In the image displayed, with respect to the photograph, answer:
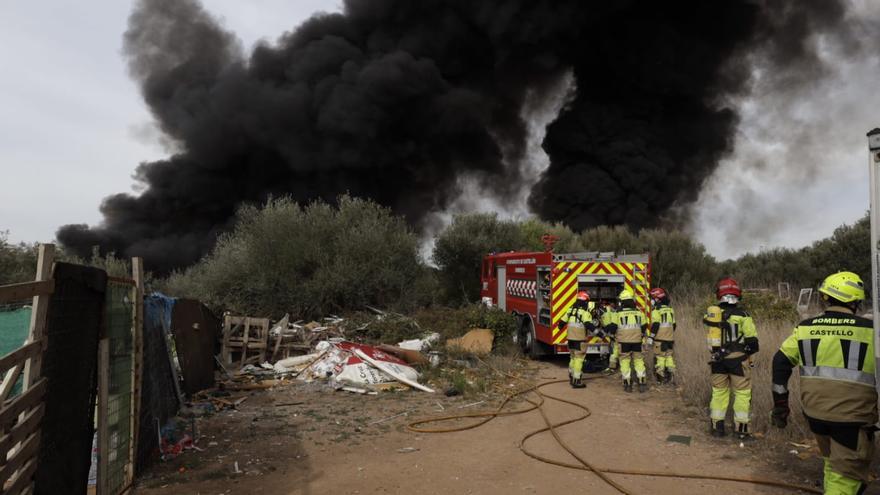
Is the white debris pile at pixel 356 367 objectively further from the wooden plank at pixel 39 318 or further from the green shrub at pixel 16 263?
the green shrub at pixel 16 263

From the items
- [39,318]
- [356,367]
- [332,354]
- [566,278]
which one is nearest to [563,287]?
[566,278]

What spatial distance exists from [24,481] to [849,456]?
445 centimetres

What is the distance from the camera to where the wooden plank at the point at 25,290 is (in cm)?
256

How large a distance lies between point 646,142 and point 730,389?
24249 mm

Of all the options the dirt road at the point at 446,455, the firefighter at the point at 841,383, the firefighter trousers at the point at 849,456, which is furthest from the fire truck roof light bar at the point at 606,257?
the firefighter trousers at the point at 849,456

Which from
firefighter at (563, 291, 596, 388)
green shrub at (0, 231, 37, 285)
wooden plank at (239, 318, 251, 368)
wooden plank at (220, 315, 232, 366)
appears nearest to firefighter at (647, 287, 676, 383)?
firefighter at (563, 291, 596, 388)

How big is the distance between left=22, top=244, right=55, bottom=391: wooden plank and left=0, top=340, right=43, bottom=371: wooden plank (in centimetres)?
3

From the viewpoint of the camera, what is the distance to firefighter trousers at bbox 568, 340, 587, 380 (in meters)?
9.06

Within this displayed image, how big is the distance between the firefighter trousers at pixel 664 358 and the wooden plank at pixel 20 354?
794 centimetres

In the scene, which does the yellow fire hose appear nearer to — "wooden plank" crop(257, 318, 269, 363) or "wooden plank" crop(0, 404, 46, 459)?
"wooden plank" crop(0, 404, 46, 459)

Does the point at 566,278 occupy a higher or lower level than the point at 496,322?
higher

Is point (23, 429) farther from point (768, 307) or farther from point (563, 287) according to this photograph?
point (768, 307)

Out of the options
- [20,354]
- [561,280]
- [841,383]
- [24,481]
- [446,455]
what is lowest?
[446,455]

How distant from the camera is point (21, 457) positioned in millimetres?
2670
